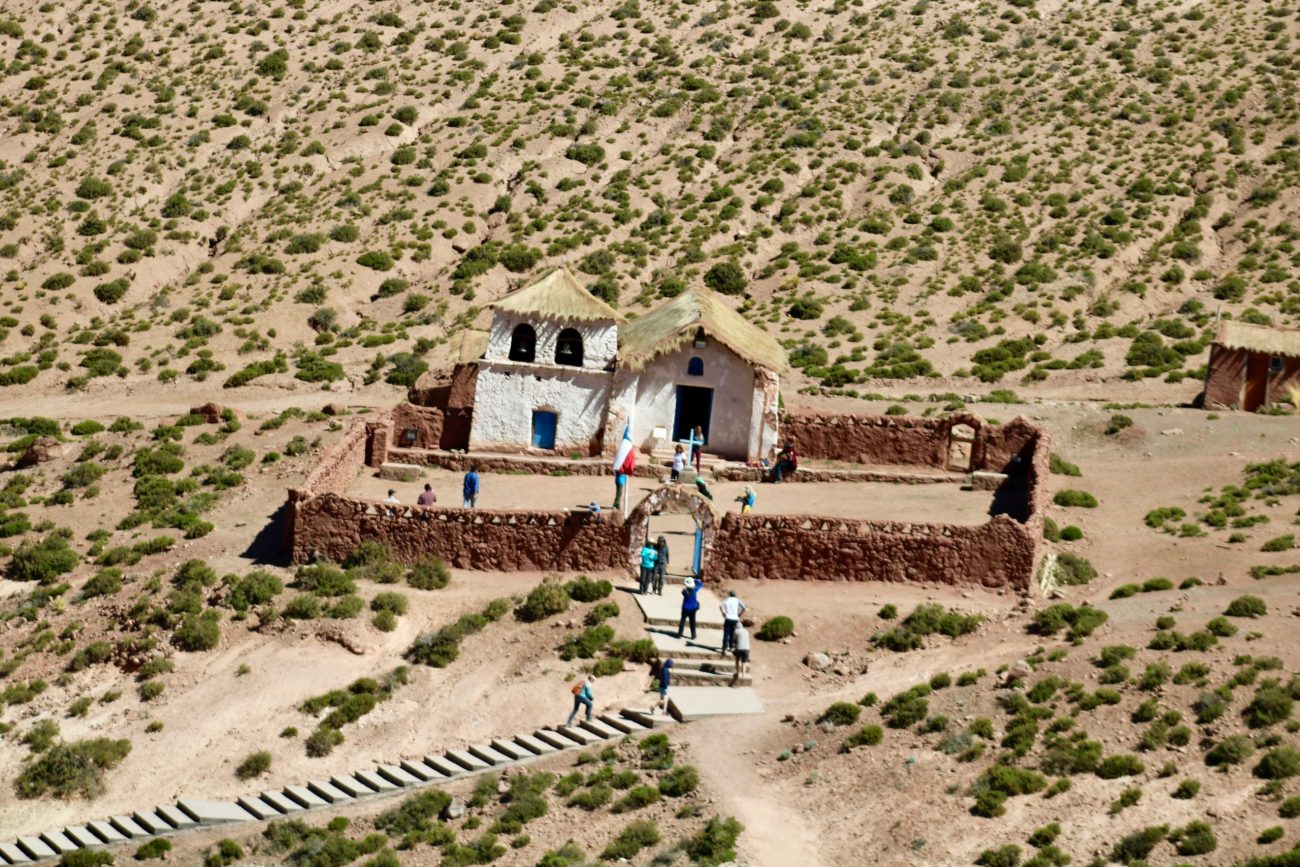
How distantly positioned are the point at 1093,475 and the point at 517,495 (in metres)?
14.5

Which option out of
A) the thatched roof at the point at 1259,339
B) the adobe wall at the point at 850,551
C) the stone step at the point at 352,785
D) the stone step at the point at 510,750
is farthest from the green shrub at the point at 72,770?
the thatched roof at the point at 1259,339

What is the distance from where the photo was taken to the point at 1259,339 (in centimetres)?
5175

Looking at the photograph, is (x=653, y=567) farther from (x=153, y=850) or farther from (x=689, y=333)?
(x=153, y=850)

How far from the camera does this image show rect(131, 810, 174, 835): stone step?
101 feet

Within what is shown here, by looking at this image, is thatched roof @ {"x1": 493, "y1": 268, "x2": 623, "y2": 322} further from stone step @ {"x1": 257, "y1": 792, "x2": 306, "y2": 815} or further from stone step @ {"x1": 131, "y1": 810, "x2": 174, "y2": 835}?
stone step @ {"x1": 131, "y1": 810, "x2": 174, "y2": 835}

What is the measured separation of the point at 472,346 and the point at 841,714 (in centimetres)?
2480

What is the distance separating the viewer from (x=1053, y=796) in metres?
26.5

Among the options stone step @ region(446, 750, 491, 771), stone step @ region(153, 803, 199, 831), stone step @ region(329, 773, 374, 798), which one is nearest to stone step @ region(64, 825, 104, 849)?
stone step @ region(153, 803, 199, 831)

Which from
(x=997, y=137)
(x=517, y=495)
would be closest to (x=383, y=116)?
(x=997, y=137)

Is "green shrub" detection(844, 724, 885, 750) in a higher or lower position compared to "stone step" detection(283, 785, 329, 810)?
higher

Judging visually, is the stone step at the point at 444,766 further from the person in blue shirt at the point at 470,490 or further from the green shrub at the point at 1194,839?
the green shrub at the point at 1194,839

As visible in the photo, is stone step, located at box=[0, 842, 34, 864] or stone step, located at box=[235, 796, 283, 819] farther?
stone step, located at box=[235, 796, 283, 819]

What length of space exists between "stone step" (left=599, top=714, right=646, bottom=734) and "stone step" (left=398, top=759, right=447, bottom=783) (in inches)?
117

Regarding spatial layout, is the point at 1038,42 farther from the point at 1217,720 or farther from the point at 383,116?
the point at 1217,720
